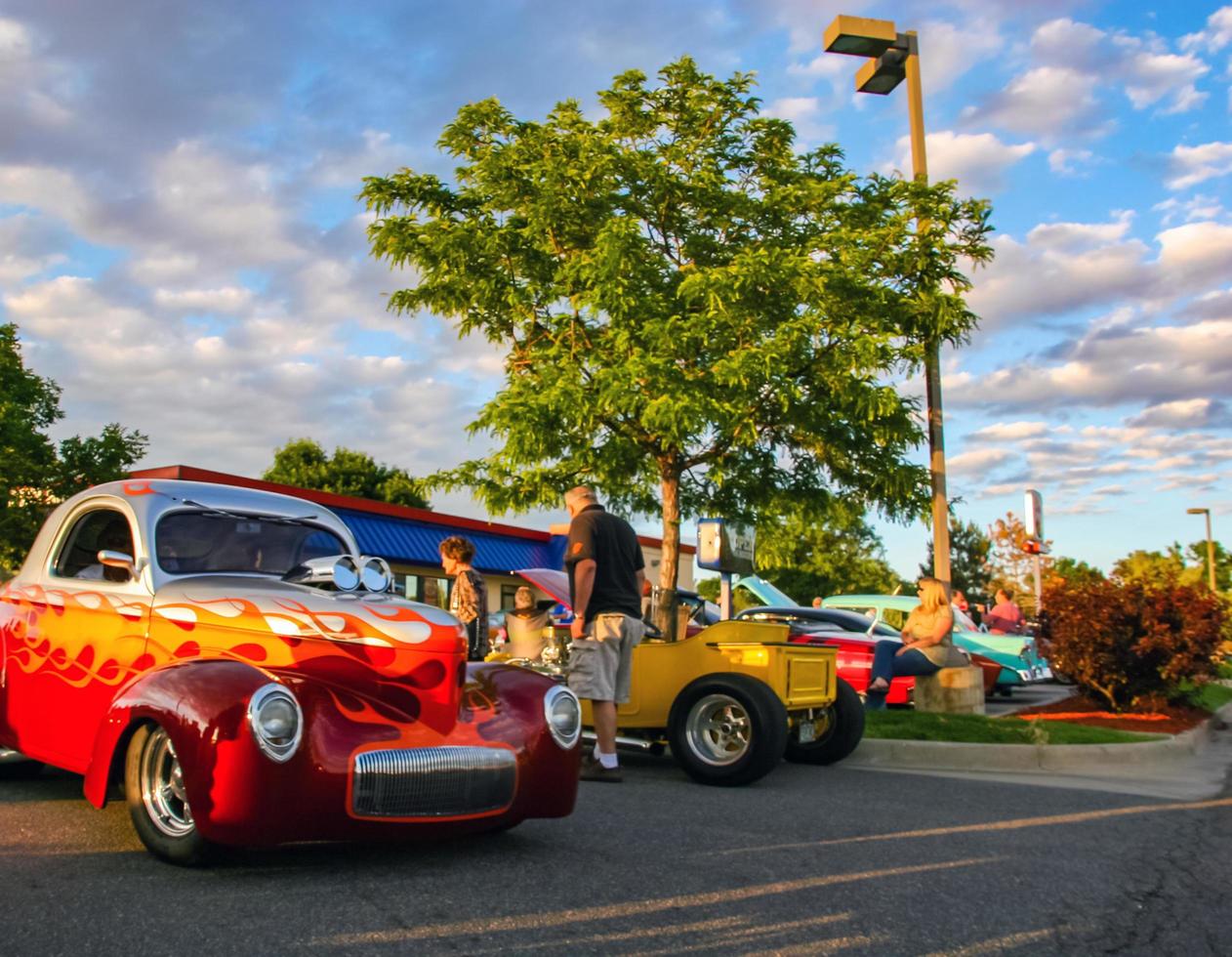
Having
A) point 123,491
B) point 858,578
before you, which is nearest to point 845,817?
point 123,491

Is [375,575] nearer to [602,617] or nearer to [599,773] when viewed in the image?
[602,617]

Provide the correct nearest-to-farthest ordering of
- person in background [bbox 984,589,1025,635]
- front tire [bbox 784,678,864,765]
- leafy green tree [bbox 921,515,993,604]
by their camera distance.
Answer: front tire [bbox 784,678,864,765]
person in background [bbox 984,589,1025,635]
leafy green tree [bbox 921,515,993,604]

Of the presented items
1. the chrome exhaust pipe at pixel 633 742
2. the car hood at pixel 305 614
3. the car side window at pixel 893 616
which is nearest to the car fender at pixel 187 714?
the car hood at pixel 305 614

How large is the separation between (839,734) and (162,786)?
5555 millimetres

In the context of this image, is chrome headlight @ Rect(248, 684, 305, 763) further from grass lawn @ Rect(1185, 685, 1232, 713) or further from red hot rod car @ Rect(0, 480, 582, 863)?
grass lawn @ Rect(1185, 685, 1232, 713)

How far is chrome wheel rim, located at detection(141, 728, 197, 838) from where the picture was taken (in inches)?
179

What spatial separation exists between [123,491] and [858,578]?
4507cm

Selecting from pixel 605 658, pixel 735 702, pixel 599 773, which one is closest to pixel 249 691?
pixel 605 658

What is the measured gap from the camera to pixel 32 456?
117 ft

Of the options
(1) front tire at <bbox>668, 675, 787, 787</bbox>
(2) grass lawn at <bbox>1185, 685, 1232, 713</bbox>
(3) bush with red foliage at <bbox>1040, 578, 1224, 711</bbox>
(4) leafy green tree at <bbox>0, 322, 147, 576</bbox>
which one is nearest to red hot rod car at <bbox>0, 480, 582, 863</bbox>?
(1) front tire at <bbox>668, 675, 787, 787</bbox>

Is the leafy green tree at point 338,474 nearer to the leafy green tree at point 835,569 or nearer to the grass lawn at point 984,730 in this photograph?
the leafy green tree at point 835,569

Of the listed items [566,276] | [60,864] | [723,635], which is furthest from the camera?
[566,276]

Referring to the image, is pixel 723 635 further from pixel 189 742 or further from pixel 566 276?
pixel 566 276

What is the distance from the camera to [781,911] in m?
4.10
